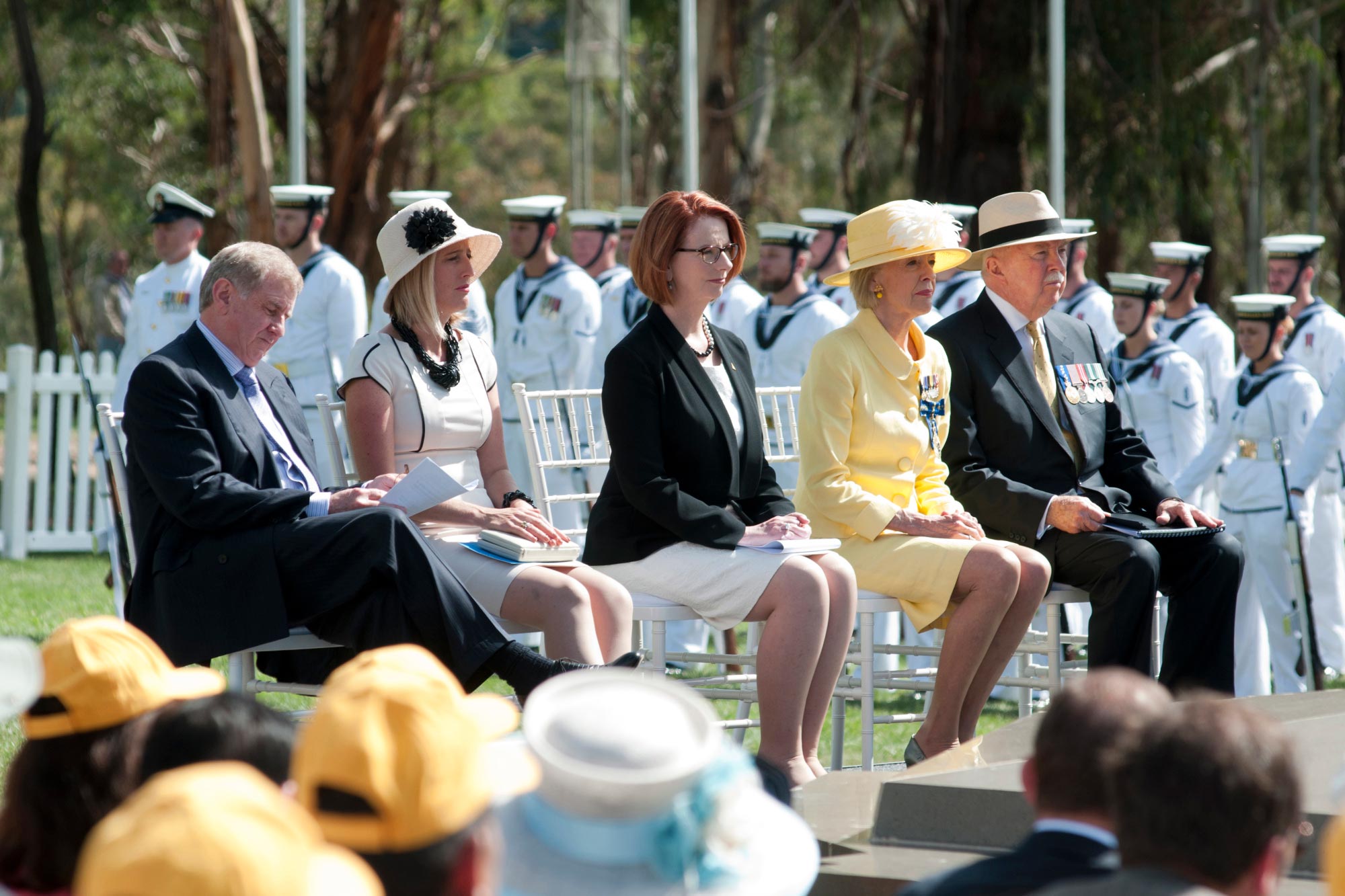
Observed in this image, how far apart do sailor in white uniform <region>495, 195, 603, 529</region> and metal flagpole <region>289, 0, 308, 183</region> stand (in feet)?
4.06

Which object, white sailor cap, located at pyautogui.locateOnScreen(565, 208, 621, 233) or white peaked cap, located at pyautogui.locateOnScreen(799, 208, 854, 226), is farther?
white sailor cap, located at pyautogui.locateOnScreen(565, 208, 621, 233)

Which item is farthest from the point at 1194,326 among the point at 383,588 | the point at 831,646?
the point at 383,588

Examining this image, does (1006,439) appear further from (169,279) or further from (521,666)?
(169,279)

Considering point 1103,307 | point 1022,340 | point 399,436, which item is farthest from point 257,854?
point 1103,307

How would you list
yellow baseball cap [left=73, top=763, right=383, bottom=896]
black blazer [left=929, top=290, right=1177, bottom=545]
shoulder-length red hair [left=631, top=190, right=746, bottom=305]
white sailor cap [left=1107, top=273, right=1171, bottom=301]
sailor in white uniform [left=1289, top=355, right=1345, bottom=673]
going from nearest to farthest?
yellow baseball cap [left=73, top=763, right=383, bottom=896]
shoulder-length red hair [left=631, top=190, right=746, bottom=305]
black blazer [left=929, top=290, right=1177, bottom=545]
sailor in white uniform [left=1289, top=355, right=1345, bottom=673]
white sailor cap [left=1107, top=273, right=1171, bottom=301]

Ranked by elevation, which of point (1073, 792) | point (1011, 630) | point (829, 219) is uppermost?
point (829, 219)

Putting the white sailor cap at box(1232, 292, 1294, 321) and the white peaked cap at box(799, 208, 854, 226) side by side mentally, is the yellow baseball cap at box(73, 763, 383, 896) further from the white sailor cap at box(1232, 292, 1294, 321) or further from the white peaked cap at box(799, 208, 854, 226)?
the white peaked cap at box(799, 208, 854, 226)

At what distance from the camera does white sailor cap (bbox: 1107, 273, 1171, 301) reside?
8719 mm

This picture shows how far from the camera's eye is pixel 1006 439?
5.18 meters

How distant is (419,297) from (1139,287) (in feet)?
16.8

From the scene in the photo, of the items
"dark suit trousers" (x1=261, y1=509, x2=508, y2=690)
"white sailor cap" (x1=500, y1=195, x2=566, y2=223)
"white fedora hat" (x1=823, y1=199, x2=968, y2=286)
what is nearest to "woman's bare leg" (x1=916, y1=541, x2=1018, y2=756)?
"white fedora hat" (x1=823, y1=199, x2=968, y2=286)

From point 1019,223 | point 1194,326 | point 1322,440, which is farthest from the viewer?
point 1194,326

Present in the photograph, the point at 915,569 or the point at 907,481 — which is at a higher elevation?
the point at 907,481

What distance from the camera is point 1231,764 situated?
1815 millimetres
